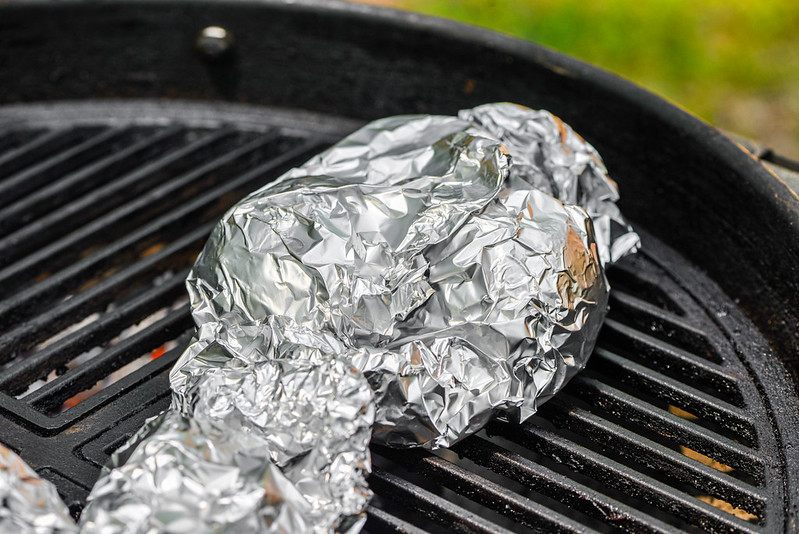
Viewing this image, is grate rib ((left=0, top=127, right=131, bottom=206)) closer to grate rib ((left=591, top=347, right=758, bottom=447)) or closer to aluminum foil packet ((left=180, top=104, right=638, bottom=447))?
aluminum foil packet ((left=180, top=104, right=638, bottom=447))

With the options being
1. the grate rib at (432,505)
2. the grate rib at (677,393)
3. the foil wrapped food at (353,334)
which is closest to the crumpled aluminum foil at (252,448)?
the foil wrapped food at (353,334)

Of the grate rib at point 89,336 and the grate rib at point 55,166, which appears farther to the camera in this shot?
the grate rib at point 55,166

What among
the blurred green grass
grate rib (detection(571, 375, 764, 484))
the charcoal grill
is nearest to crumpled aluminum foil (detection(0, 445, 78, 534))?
the charcoal grill

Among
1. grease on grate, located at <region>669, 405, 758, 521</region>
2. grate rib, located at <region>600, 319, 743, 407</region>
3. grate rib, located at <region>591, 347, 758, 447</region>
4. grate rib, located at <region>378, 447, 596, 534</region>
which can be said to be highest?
grate rib, located at <region>600, 319, 743, 407</region>

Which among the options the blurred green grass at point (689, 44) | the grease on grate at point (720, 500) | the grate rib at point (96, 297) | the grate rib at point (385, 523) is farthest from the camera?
the blurred green grass at point (689, 44)

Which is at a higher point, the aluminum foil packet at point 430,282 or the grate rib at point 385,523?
the aluminum foil packet at point 430,282

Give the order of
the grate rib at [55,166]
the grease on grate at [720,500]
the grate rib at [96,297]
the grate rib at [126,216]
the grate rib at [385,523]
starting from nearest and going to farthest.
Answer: the grate rib at [385,523] < the grease on grate at [720,500] < the grate rib at [96,297] < the grate rib at [126,216] < the grate rib at [55,166]

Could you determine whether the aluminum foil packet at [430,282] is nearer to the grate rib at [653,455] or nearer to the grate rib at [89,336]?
the grate rib at [653,455]
